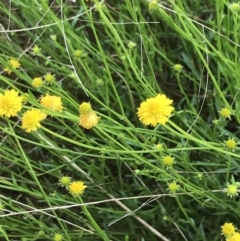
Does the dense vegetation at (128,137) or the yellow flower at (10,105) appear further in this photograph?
the dense vegetation at (128,137)

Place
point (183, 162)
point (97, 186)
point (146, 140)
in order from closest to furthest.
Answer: point (146, 140)
point (183, 162)
point (97, 186)

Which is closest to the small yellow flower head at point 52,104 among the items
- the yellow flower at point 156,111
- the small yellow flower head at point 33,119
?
the small yellow flower head at point 33,119

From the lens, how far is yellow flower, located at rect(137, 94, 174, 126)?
2.42ft

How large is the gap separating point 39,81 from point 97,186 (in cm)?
33

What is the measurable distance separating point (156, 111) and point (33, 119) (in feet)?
0.67

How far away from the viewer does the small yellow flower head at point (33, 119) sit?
2.65 ft

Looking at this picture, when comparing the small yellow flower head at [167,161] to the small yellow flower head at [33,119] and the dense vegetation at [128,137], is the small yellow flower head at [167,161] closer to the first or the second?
the dense vegetation at [128,137]

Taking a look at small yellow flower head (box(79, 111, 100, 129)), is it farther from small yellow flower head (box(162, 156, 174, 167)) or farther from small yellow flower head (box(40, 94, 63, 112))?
small yellow flower head (box(162, 156, 174, 167))

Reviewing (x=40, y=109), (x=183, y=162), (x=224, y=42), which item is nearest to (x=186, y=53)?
(x=224, y=42)

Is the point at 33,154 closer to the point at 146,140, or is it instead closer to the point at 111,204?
the point at 111,204

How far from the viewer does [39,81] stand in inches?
36.8

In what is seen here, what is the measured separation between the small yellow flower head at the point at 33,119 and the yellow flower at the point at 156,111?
0.54 feet

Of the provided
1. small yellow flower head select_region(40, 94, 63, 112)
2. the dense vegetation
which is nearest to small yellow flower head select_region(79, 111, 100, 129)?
small yellow flower head select_region(40, 94, 63, 112)

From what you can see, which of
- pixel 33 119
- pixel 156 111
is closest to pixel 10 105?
pixel 33 119
